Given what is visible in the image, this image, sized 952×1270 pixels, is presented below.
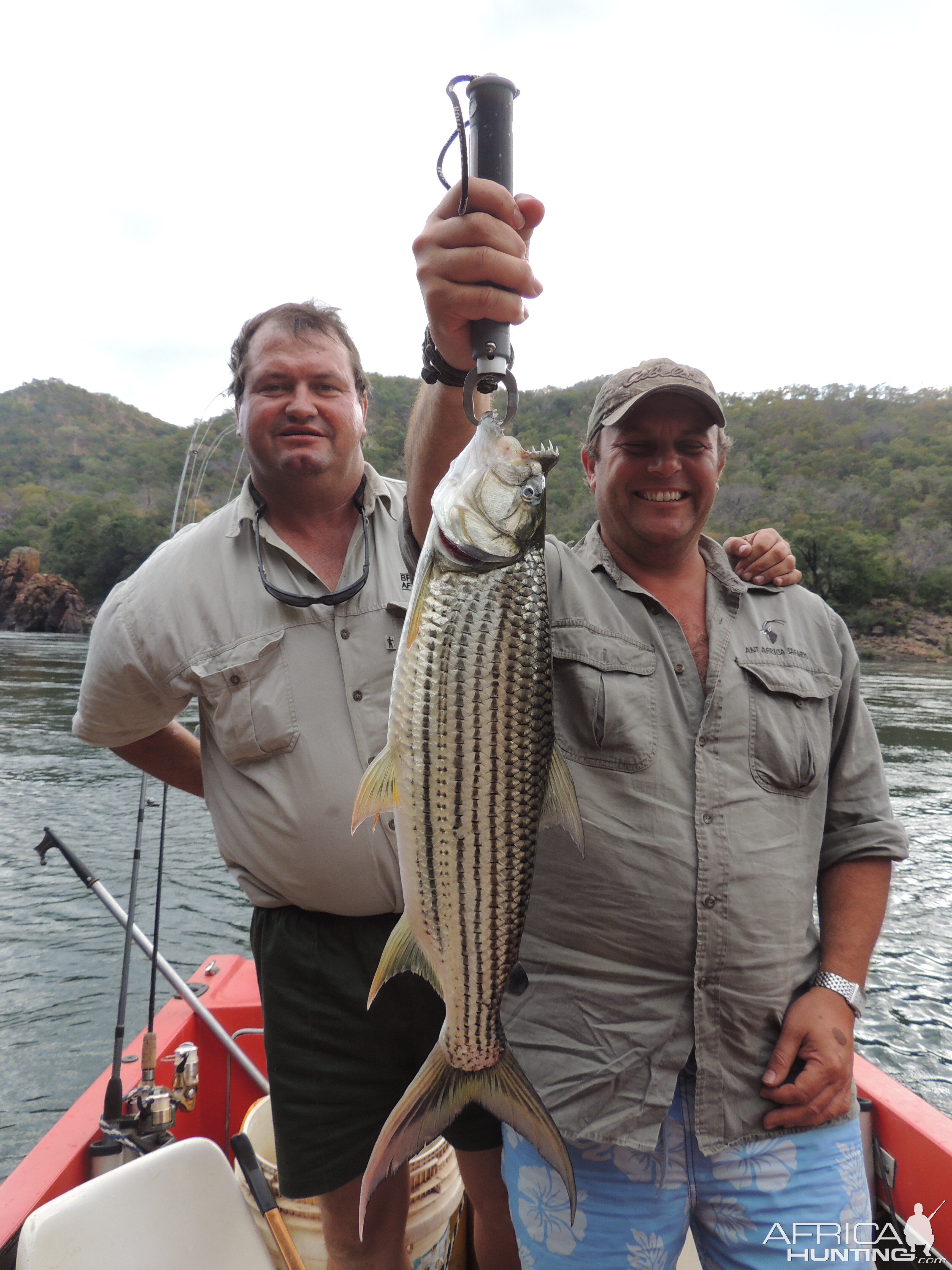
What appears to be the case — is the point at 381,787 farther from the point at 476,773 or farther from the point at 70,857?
the point at 70,857

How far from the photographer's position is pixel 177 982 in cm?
373

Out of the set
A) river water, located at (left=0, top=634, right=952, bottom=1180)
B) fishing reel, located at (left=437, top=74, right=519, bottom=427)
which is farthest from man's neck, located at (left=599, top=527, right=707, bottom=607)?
river water, located at (left=0, top=634, right=952, bottom=1180)

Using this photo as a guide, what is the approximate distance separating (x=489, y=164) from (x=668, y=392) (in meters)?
0.92

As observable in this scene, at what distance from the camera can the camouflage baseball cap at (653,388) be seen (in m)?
2.16

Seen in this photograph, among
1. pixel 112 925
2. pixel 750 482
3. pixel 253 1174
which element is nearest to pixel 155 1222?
pixel 253 1174

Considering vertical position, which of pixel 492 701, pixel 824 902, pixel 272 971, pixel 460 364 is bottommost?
pixel 272 971

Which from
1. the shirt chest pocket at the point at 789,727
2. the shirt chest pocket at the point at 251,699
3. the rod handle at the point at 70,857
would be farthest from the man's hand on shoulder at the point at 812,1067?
the rod handle at the point at 70,857

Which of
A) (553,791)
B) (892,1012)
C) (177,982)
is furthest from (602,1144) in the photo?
(892,1012)

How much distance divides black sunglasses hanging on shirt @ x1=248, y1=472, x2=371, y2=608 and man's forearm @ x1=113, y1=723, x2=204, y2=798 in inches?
32.9

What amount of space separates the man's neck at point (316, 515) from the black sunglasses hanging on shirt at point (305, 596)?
3cm

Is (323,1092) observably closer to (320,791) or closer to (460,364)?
(320,791)

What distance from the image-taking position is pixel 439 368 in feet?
5.64

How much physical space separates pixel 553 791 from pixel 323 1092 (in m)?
1.36

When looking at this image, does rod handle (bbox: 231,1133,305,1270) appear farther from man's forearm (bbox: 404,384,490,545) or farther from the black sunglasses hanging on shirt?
man's forearm (bbox: 404,384,490,545)
